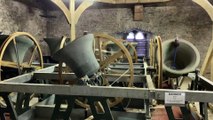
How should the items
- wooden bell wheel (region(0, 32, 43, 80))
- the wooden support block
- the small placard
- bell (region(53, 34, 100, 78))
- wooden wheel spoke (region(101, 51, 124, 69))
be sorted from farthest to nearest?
the wooden support block
wooden bell wheel (region(0, 32, 43, 80))
wooden wheel spoke (region(101, 51, 124, 69))
bell (region(53, 34, 100, 78))
the small placard

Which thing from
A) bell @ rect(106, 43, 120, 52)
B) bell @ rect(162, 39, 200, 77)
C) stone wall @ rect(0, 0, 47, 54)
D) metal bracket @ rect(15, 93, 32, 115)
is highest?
stone wall @ rect(0, 0, 47, 54)

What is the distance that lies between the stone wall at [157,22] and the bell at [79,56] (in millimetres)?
5959

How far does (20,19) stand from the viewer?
6578 mm

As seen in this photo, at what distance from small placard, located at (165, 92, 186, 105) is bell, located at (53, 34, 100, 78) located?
702 millimetres

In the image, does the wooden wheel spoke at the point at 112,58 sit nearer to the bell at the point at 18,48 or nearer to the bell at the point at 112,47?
the bell at the point at 18,48

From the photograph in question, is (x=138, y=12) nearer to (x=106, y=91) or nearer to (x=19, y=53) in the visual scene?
(x=19, y=53)

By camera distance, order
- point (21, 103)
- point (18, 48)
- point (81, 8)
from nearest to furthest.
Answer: point (21, 103), point (18, 48), point (81, 8)

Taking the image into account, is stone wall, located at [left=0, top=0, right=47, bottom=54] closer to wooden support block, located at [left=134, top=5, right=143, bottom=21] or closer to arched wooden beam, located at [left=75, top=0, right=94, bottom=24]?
arched wooden beam, located at [left=75, top=0, right=94, bottom=24]

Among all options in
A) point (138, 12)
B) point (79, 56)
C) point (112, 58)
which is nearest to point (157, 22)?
point (138, 12)

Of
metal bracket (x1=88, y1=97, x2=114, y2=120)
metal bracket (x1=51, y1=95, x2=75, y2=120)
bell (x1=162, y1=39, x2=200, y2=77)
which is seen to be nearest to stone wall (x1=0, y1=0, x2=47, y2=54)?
bell (x1=162, y1=39, x2=200, y2=77)

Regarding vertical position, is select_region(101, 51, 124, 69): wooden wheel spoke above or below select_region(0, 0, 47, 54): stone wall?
below

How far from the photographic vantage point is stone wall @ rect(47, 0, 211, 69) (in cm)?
730

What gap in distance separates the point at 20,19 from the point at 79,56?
5.39 metres

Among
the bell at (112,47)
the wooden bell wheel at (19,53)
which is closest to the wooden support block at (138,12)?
the bell at (112,47)
